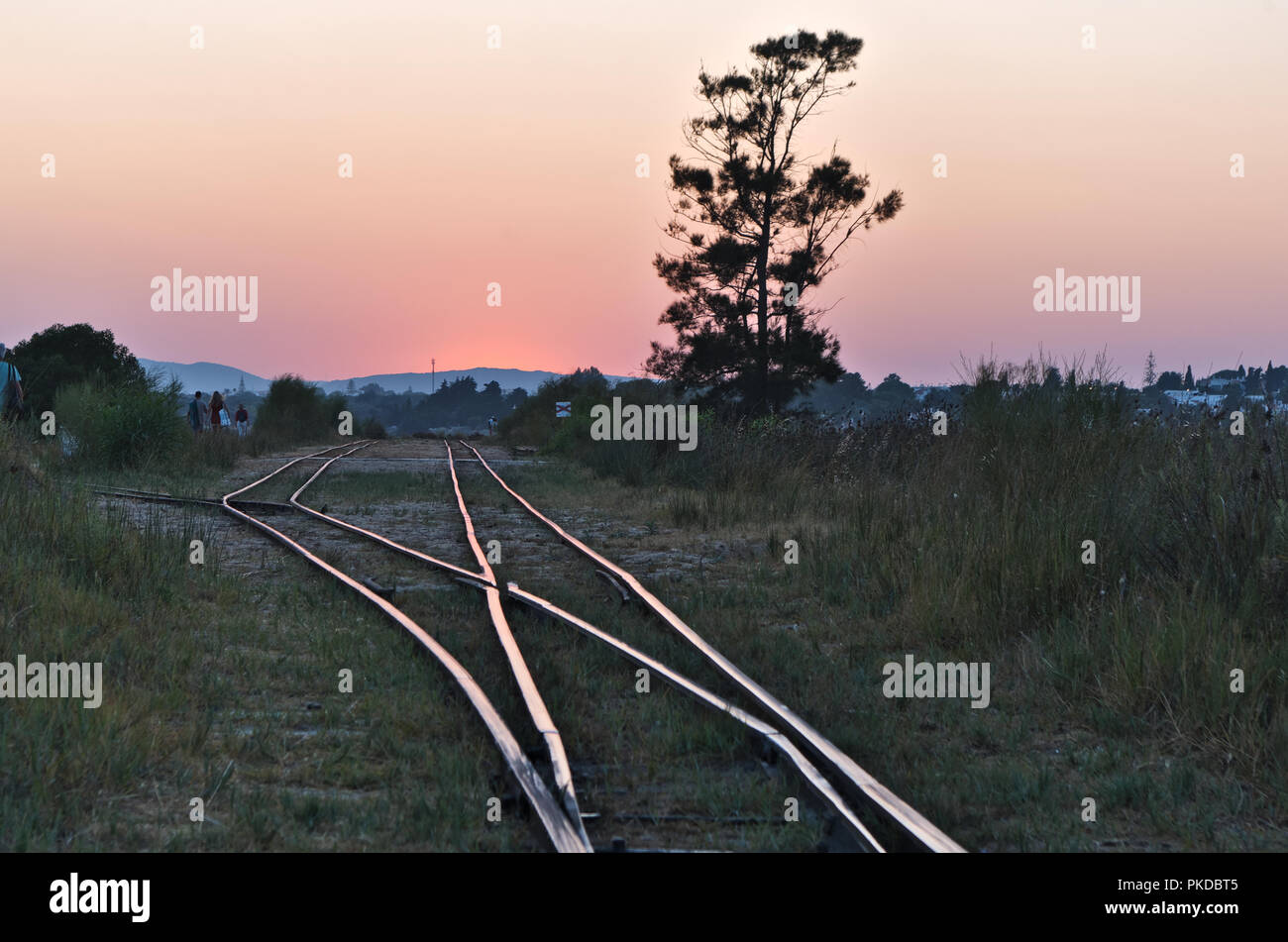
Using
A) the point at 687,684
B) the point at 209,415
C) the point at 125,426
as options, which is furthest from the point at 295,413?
the point at 687,684

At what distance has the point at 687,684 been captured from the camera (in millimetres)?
5387

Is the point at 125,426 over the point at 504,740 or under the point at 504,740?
over

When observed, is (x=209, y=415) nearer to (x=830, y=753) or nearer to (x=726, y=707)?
(x=726, y=707)

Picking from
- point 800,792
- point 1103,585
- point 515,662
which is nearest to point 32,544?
point 515,662

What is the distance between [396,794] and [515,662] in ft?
5.29

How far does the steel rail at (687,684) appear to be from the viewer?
12.4 feet

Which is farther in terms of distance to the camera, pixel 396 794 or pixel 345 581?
pixel 345 581

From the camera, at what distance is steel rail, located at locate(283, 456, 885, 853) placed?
377 cm

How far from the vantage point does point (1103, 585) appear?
640cm

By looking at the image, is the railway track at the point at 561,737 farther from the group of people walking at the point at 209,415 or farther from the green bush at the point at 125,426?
the group of people walking at the point at 209,415

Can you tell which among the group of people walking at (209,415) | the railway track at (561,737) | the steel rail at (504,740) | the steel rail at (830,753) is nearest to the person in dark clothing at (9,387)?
the railway track at (561,737)

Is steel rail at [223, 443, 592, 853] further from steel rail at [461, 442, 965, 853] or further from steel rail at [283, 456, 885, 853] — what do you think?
steel rail at [461, 442, 965, 853]
